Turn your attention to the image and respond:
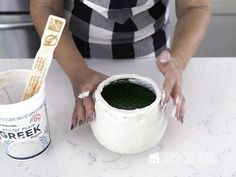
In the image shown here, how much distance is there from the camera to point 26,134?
58 cm

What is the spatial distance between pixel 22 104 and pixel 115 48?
0.42 meters

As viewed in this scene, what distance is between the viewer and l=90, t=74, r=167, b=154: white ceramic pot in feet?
1.86

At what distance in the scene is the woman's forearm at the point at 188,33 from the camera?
0.77 metres

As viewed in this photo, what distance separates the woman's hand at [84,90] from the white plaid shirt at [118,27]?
0.71ft

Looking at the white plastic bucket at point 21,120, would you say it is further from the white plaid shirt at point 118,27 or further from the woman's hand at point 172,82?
the white plaid shirt at point 118,27

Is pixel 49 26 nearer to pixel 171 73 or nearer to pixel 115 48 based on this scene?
pixel 171 73

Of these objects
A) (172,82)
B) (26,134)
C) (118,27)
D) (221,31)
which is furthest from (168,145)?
(221,31)

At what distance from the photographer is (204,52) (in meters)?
1.67

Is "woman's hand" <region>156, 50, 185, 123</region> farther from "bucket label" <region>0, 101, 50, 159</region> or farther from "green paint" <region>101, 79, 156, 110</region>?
"bucket label" <region>0, 101, 50, 159</region>

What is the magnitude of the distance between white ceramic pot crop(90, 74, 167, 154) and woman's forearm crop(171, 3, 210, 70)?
6.7 inches

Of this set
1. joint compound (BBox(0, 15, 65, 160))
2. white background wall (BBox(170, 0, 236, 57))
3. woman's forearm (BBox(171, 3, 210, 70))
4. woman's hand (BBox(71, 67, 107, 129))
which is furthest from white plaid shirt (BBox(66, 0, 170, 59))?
white background wall (BBox(170, 0, 236, 57))

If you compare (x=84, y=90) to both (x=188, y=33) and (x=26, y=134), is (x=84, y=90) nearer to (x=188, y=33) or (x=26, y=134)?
(x=26, y=134)

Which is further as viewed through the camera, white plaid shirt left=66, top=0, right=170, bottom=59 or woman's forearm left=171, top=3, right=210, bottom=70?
white plaid shirt left=66, top=0, right=170, bottom=59

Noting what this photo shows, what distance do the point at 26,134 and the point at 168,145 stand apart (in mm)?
230
